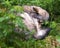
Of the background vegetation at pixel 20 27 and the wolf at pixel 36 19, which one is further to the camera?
the wolf at pixel 36 19

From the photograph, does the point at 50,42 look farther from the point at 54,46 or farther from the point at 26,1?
the point at 26,1

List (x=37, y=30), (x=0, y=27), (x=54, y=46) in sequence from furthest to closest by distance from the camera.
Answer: (x=37, y=30) < (x=54, y=46) < (x=0, y=27)

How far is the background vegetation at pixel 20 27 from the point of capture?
512 centimetres

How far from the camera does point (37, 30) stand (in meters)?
7.08

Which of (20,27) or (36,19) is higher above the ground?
(20,27)

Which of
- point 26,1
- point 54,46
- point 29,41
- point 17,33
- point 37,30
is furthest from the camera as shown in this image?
point 26,1

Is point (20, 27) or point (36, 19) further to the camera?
point (36, 19)

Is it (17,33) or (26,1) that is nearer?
(17,33)

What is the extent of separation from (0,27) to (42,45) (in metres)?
1.68

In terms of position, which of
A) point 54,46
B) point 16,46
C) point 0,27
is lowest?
point 54,46

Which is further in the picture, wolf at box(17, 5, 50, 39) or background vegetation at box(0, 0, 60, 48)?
wolf at box(17, 5, 50, 39)

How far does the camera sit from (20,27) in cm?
527

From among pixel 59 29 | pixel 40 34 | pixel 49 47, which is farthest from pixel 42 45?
pixel 59 29

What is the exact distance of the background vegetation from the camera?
512cm
